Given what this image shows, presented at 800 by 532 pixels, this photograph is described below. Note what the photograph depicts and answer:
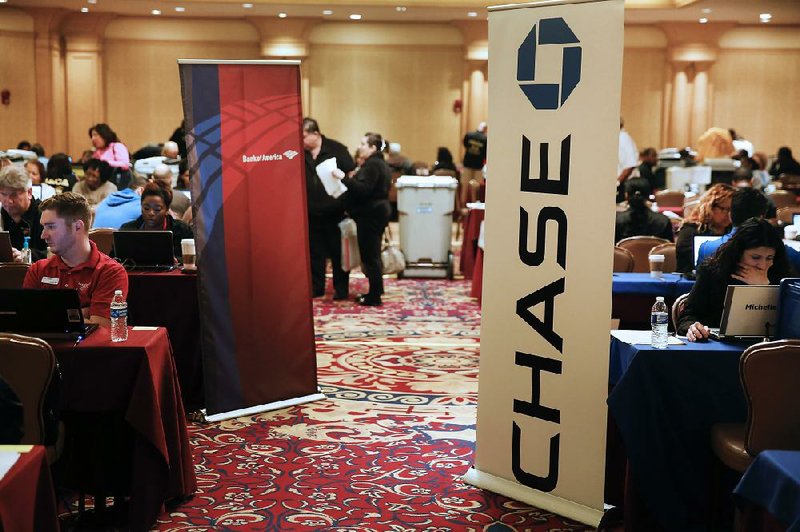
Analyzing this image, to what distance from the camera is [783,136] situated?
1925cm

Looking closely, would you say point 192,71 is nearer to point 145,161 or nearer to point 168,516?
point 168,516

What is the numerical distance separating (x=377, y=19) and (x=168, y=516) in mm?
14901

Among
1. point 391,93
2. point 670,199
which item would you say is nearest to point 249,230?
point 670,199

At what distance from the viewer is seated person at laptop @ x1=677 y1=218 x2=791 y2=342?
440 centimetres

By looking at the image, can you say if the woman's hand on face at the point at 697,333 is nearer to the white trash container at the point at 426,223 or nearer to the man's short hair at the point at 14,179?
the man's short hair at the point at 14,179

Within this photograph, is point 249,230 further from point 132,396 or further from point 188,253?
point 132,396

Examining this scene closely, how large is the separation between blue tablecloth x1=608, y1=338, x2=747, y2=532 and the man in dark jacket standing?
18.0 ft

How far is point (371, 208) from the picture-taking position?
9328mm

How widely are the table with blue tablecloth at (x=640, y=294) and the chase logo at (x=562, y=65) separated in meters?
2.04

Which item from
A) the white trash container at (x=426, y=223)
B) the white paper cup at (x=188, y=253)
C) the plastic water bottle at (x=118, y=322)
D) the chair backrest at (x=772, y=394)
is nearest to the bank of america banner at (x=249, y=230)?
the white paper cup at (x=188, y=253)

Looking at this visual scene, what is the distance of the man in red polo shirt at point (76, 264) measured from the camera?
4.32 metres

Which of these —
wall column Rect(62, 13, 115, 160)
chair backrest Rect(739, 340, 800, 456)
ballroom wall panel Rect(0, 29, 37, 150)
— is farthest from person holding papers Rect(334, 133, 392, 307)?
ballroom wall panel Rect(0, 29, 37, 150)

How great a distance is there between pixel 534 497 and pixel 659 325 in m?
0.95

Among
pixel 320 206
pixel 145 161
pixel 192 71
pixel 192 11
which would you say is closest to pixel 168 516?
pixel 192 71
